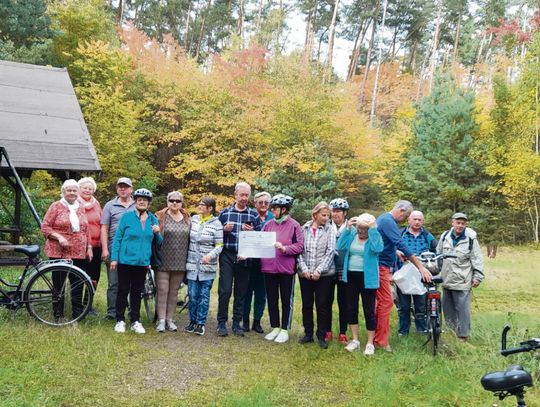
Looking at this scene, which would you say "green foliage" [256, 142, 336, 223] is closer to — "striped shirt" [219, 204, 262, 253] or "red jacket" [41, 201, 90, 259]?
"striped shirt" [219, 204, 262, 253]

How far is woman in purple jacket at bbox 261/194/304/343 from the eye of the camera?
521cm

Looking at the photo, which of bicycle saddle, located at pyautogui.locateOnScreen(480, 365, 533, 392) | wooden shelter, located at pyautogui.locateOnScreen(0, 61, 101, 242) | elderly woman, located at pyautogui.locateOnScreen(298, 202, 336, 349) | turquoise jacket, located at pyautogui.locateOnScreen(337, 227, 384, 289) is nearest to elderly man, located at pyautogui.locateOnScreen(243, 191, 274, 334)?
elderly woman, located at pyautogui.locateOnScreen(298, 202, 336, 349)

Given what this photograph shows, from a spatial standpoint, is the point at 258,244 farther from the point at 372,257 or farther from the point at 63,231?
the point at 63,231

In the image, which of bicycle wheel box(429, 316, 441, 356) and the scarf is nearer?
bicycle wheel box(429, 316, 441, 356)

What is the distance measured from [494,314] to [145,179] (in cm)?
1175

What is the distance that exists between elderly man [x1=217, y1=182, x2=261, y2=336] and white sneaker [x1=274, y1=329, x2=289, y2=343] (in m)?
0.47

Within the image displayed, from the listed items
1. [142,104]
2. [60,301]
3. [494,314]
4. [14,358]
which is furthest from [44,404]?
[142,104]

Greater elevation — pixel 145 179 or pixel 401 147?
pixel 401 147

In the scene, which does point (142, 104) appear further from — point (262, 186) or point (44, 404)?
point (44, 404)

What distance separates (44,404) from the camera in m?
3.28

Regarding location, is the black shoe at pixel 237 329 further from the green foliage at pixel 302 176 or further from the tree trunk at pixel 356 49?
the tree trunk at pixel 356 49

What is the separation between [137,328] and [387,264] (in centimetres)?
280

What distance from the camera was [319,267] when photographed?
16.6ft

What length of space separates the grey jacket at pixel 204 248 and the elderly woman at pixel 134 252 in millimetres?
401
